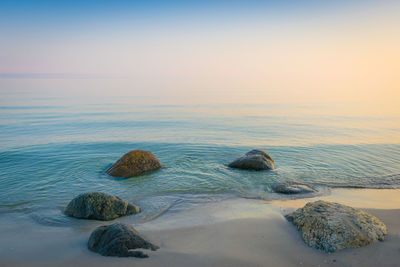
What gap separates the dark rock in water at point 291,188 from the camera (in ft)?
27.0

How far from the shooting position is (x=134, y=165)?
10.5m

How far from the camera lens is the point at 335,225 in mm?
4918

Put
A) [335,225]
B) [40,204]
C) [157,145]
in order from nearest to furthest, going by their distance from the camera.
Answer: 1. [335,225]
2. [40,204]
3. [157,145]

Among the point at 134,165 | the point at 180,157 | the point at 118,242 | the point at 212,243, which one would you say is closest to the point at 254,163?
the point at 180,157

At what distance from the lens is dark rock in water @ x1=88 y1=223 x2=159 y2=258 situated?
4510 mm

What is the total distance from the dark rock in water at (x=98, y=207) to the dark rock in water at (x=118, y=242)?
58.2 inches

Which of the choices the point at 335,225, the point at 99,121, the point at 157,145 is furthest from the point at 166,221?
the point at 99,121

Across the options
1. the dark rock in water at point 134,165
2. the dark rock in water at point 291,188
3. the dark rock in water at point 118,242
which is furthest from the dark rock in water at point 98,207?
the dark rock in water at point 291,188

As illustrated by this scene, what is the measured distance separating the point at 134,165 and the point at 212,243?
6191 mm

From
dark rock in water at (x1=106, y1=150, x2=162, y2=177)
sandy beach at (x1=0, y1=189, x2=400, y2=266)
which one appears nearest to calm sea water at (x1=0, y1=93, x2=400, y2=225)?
dark rock in water at (x1=106, y1=150, x2=162, y2=177)

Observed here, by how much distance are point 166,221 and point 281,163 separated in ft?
23.2

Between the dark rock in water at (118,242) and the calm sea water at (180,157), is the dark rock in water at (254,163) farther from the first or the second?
the dark rock in water at (118,242)

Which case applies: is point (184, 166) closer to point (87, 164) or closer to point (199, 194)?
point (199, 194)

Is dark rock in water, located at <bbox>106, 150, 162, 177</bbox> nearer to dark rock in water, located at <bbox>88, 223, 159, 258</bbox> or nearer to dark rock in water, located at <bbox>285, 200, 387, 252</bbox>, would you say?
dark rock in water, located at <bbox>88, 223, 159, 258</bbox>
